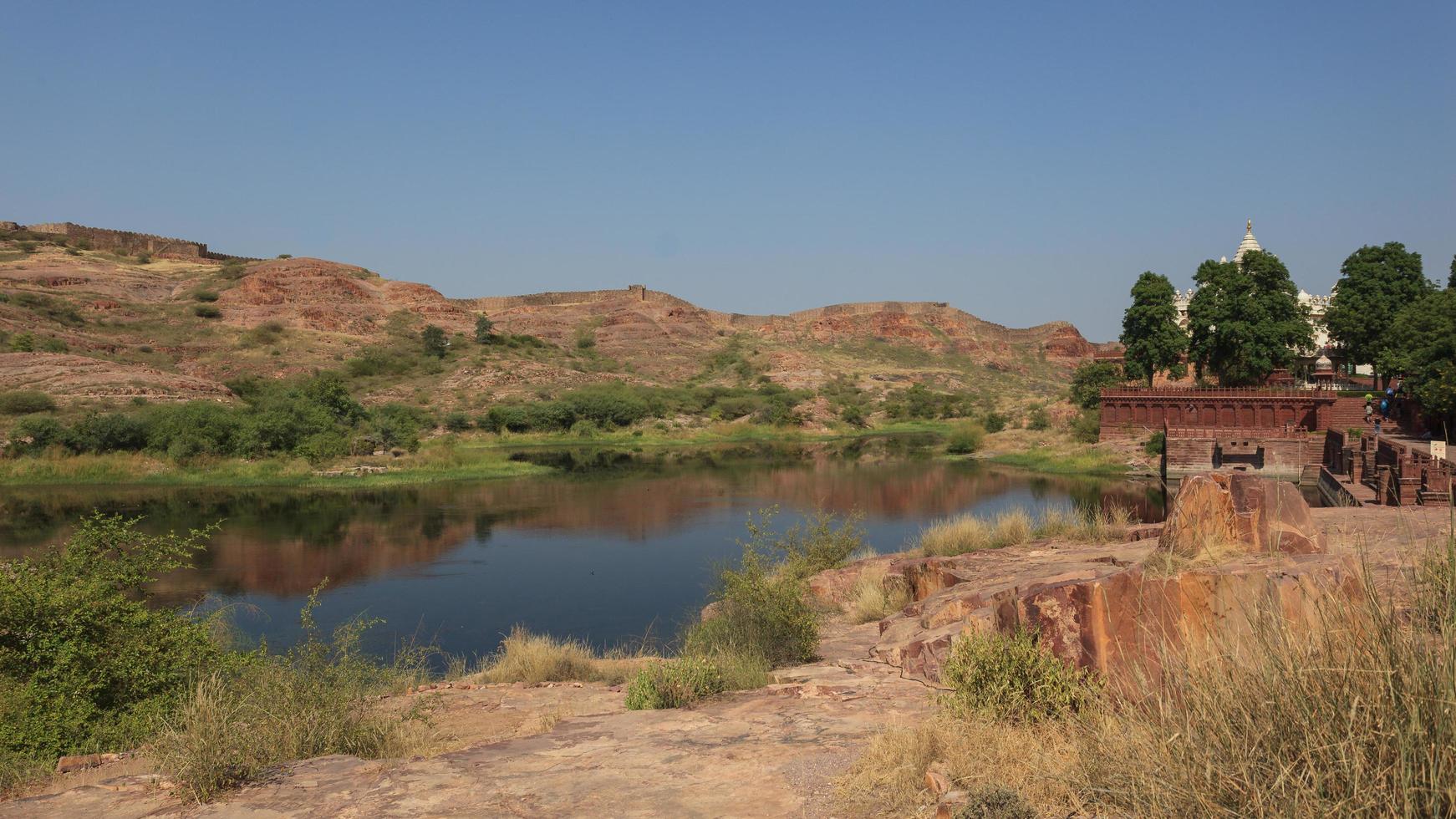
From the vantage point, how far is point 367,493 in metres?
34.1

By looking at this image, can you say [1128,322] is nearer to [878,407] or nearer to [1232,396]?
[1232,396]

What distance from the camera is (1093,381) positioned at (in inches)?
2089

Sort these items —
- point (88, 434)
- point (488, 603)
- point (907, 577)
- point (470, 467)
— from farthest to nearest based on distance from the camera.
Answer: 1. point (470, 467)
2. point (88, 434)
3. point (488, 603)
4. point (907, 577)

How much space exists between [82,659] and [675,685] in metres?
4.86

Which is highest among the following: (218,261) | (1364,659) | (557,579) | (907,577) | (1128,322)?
(218,261)

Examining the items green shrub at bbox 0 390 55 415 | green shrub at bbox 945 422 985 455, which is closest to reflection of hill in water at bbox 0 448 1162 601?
green shrub at bbox 945 422 985 455

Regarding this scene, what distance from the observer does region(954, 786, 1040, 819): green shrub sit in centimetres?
397

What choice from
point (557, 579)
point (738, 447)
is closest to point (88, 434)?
point (557, 579)

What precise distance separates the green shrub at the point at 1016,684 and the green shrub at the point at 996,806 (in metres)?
1.43

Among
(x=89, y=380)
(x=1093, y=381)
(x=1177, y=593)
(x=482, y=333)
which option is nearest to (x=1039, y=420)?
(x=1093, y=381)

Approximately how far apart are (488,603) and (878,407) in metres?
58.2

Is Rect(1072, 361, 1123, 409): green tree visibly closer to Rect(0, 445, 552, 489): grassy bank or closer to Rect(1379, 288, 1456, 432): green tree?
Rect(1379, 288, 1456, 432): green tree

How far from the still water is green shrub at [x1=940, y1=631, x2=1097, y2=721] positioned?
9487mm

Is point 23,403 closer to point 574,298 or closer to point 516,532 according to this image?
point 516,532
